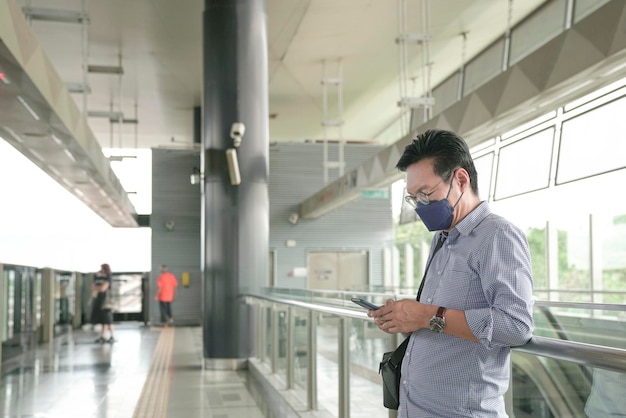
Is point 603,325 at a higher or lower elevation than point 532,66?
lower

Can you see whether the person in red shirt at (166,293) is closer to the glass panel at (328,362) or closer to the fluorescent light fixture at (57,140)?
the fluorescent light fixture at (57,140)

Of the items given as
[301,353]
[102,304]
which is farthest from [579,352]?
[102,304]

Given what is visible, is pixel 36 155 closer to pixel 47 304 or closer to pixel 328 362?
pixel 47 304

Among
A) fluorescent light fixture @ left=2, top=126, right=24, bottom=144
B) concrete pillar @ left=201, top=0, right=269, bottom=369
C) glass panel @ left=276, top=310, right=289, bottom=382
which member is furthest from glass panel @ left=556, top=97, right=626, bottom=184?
fluorescent light fixture @ left=2, top=126, right=24, bottom=144

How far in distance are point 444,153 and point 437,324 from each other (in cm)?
46

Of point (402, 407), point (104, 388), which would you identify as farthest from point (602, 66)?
point (104, 388)

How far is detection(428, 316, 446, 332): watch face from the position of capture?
1866mm

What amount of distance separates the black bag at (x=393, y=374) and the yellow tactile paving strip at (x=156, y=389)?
4970 millimetres

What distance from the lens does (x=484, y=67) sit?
17156mm

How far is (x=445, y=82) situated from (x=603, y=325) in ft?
53.8

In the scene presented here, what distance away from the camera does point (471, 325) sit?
181 cm

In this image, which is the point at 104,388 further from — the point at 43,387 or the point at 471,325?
the point at 471,325

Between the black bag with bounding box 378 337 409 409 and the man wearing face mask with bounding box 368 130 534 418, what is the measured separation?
6 centimetres

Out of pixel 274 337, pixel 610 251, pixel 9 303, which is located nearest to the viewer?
pixel 274 337
